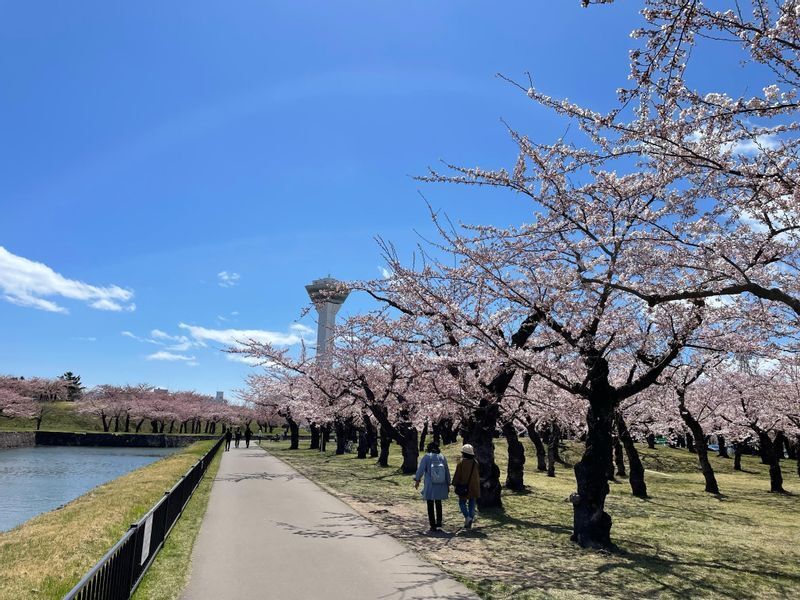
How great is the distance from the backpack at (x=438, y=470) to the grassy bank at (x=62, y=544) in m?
5.80

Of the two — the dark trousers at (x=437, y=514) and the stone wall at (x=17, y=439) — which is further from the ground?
the dark trousers at (x=437, y=514)

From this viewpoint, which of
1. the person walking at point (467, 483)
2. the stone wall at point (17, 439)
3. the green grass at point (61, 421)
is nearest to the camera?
the person walking at point (467, 483)

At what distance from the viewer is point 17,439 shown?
5275cm

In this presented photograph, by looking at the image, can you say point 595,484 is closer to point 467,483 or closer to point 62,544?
point 467,483

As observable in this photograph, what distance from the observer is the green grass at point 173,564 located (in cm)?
Result: 624

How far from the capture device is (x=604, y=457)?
9680 mm

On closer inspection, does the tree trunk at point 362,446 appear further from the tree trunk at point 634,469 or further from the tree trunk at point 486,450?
the tree trunk at point 486,450

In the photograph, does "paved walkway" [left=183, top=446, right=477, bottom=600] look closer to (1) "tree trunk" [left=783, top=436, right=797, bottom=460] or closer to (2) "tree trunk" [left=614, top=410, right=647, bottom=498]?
(2) "tree trunk" [left=614, top=410, right=647, bottom=498]

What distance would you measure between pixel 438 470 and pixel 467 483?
0.63 metres

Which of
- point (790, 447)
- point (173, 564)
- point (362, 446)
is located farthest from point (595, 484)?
point (790, 447)

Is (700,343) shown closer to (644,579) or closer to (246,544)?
(644,579)

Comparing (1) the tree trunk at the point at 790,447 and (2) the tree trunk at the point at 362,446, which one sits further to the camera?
(1) the tree trunk at the point at 790,447

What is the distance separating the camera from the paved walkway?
6.41m

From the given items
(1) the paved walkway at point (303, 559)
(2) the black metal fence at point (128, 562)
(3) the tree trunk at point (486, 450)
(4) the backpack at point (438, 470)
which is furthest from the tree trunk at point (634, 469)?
(2) the black metal fence at point (128, 562)
